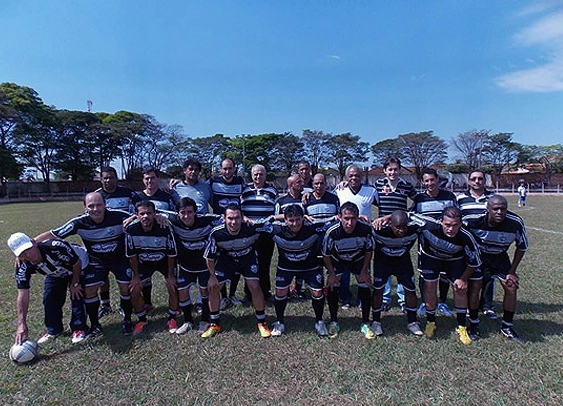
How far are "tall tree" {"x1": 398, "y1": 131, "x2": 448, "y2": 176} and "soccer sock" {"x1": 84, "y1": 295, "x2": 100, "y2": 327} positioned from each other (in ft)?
191

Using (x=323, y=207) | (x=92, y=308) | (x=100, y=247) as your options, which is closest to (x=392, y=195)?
(x=323, y=207)

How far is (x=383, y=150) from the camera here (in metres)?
61.3

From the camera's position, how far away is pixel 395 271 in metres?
4.47

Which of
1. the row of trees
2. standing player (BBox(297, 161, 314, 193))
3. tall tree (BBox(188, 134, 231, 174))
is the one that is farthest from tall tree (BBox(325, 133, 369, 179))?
standing player (BBox(297, 161, 314, 193))

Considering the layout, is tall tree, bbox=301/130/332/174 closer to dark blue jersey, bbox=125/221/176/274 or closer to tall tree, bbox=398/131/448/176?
tall tree, bbox=398/131/448/176

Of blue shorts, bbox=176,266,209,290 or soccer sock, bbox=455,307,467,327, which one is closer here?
soccer sock, bbox=455,307,467,327

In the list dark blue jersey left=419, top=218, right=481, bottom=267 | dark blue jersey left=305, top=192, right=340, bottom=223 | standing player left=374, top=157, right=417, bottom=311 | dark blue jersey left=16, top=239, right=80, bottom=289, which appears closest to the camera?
dark blue jersey left=16, top=239, right=80, bottom=289

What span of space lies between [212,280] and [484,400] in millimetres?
3013

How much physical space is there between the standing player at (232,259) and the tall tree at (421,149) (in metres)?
57.2

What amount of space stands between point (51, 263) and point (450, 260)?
4730 millimetres

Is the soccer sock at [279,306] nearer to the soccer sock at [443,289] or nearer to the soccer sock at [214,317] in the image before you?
the soccer sock at [214,317]

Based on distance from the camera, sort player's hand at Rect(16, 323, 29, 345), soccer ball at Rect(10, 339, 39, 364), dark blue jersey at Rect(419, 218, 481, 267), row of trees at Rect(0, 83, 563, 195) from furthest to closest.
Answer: row of trees at Rect(0, 83, 563, 195), dark blue jersey at Rect(419, 218, 481, 267), player's hand at Rect(16, 323, 29, 345), soccer ball at Rect(10, 339, 39, 364)

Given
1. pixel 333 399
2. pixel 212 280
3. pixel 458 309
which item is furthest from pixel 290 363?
pixel 458 309

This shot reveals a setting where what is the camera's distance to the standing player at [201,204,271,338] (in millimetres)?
4379
